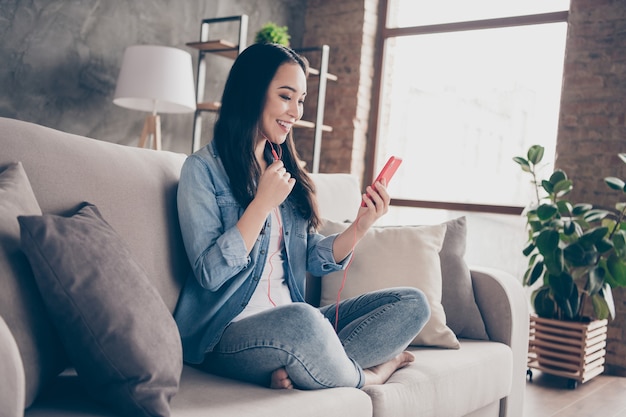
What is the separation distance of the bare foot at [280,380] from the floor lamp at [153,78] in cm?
263

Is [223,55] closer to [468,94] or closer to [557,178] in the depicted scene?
[468,94]

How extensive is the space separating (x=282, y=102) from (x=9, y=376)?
1093 mm

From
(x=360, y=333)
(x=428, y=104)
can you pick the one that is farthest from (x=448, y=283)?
(x=428, y=104)

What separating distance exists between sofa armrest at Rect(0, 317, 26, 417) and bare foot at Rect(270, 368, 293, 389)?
0.63m

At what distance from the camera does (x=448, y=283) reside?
2281 mm

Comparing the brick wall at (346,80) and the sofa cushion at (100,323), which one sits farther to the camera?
the brick wall at (346,80)

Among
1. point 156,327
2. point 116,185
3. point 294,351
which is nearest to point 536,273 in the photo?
point 294,351

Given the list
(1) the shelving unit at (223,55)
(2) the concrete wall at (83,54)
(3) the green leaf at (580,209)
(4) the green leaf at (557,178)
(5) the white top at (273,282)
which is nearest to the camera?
(5) the white top at (273,282)

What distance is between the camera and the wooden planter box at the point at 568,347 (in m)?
3.46

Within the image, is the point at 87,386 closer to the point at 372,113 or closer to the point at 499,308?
the point at 499,308

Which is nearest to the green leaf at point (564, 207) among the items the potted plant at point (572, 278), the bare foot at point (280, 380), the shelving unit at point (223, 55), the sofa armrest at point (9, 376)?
the potted plant at point (572, 278)

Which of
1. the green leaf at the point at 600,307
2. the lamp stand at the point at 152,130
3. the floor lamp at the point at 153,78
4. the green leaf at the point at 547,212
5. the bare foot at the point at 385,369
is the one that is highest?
the floor lamp at the point at 153,78

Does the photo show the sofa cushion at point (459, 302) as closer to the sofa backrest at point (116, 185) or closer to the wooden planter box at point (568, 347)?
the sofa backrest at point (116, 185)

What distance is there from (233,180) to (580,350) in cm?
245
